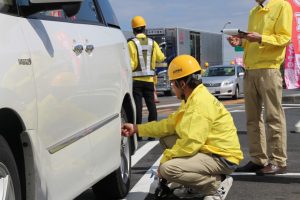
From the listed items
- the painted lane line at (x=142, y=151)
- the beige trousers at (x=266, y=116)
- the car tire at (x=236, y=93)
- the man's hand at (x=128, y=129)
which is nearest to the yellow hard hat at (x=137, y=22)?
the painted lane line at (x=142, y=151)

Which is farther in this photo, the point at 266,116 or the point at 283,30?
the point at 266,116

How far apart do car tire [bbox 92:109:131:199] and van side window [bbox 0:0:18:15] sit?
2.10 metres

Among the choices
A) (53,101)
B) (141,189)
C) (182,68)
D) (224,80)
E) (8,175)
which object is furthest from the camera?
(224,80)

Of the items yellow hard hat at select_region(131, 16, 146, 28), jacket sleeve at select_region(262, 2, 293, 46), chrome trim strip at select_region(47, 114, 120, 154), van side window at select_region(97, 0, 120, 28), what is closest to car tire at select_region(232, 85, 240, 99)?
yellow hard hat at select_region(131, 16, 146, 28)

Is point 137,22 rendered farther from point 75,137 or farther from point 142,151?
point 75,137

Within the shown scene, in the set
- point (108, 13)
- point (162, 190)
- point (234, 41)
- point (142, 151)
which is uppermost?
point (108, 13)

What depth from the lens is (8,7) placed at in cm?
277

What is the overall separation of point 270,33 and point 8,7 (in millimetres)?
3345

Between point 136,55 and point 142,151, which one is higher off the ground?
point 136,55

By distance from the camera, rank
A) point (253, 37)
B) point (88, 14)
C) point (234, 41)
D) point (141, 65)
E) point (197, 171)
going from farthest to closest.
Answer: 1. point (141, 65)
2. point (234, 41)
3. point (253, 37)
4. point (197, 171)
5. point (88, 14)

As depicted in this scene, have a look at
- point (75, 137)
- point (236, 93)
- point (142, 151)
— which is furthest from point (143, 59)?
point (236, 93)

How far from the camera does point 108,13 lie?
498cm

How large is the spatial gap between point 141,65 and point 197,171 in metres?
4.35

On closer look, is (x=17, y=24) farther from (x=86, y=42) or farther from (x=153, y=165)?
(x=153, y=165)
